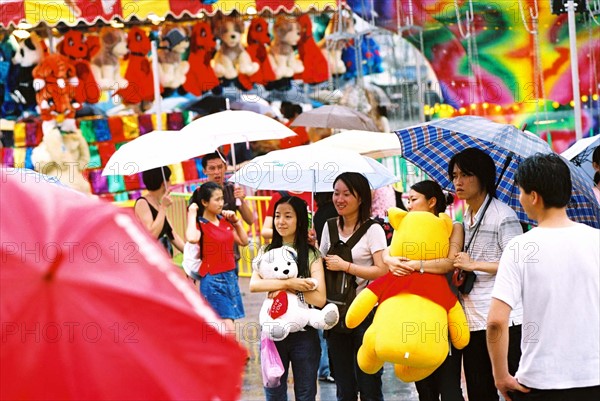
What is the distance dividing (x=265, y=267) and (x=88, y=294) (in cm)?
386

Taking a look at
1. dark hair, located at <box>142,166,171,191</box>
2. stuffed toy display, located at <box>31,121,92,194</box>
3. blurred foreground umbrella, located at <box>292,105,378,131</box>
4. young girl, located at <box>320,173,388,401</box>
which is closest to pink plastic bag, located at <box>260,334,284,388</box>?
young girl, located at <box>320,173,388,401</box>

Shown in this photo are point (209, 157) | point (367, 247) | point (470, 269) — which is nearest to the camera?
point (470, 269)

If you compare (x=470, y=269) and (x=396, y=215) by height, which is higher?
(x=396, y=215)

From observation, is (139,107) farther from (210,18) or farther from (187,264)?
(187,264)

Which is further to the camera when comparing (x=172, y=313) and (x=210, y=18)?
(x=210, y=18)

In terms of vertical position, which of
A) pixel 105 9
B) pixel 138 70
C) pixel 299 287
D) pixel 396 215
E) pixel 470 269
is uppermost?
pixel 105 9

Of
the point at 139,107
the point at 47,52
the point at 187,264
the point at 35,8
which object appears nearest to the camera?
the point at 187,264

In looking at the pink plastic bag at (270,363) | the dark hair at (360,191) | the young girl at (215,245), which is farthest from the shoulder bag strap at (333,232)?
the young girl at (215,245)

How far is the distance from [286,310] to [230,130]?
7.83 ft

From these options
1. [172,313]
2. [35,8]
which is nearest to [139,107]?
[35,8]

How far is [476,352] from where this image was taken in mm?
5422

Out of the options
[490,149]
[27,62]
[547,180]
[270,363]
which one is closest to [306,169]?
[490,149]

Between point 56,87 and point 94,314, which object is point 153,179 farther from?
point 56,87

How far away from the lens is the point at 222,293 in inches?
296
